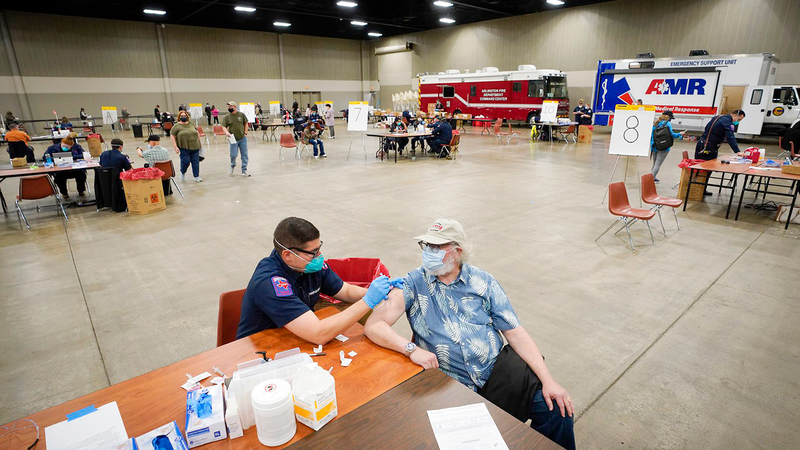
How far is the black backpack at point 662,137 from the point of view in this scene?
28.0 ft

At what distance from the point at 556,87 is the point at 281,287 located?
21.6 meters

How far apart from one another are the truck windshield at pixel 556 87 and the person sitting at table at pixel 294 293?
2068 cm

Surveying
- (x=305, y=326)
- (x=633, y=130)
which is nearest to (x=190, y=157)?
(x=305, y=326)

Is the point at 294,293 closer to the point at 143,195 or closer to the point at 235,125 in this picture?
the point at 143,195

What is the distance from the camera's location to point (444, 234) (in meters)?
2.20

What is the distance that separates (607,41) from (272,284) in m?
25.2

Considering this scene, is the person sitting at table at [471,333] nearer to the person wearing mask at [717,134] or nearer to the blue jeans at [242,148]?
the person wearing mask at [717,134]

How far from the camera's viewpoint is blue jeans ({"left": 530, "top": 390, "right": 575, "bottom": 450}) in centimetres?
203

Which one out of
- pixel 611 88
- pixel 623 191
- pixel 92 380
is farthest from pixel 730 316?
pixel 611 88

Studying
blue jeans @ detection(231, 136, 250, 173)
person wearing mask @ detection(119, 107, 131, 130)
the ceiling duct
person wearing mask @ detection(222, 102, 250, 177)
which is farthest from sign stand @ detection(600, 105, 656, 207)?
the ceiling duct

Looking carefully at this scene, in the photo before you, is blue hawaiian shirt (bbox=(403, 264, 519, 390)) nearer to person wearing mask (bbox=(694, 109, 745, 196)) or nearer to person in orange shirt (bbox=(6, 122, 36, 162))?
person wearing mask (bbox=(694, 109, 745, 196))

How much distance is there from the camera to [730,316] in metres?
3.81

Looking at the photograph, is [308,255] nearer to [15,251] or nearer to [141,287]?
[141,287]

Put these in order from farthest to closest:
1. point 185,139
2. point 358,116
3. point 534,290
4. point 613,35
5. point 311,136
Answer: point 613,35 < point 311,136 < point 358,116 < point 185,139 < point 534,290
